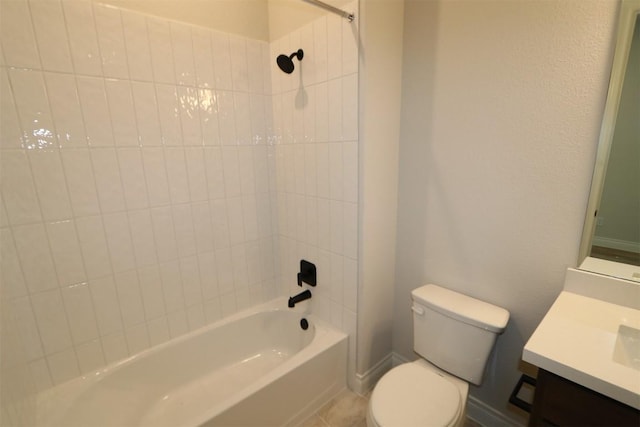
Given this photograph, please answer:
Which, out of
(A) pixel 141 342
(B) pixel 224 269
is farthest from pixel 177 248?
(A) pixel 141 342

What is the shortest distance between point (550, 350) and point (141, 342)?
1793 mm

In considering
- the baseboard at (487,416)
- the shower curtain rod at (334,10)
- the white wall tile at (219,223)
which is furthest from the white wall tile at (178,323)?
the shower curtain rod at (334,10)

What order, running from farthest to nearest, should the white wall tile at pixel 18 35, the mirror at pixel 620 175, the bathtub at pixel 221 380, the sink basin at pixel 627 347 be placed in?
1. the bathtub at pixel 221 380
2. the white wall tile at pixel 18 35
3. the mirror at pixel 620 175
4. the sink basin at pixel 627 347

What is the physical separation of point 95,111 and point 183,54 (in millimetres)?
505

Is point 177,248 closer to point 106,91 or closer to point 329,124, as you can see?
point 106,91

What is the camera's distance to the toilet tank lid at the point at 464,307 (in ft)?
4.06

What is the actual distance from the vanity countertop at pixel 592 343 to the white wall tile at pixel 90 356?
1.80 meters

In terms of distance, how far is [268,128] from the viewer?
74.0 inches

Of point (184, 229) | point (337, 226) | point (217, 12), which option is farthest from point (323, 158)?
point (217, 12)

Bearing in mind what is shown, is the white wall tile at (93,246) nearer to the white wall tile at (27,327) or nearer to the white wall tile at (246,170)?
the white wall tile at (27,327)

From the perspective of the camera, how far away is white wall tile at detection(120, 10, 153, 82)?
4.38ft

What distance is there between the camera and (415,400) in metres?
1.18

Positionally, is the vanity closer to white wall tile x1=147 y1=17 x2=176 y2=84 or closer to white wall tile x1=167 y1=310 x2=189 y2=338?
white wall tile x1=167 y1=310 x2=189 y2=338

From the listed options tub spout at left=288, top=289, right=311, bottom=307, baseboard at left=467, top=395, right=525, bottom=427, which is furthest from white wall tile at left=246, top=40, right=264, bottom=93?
baseboard at left=467, top=395, right=525, bottom=427
